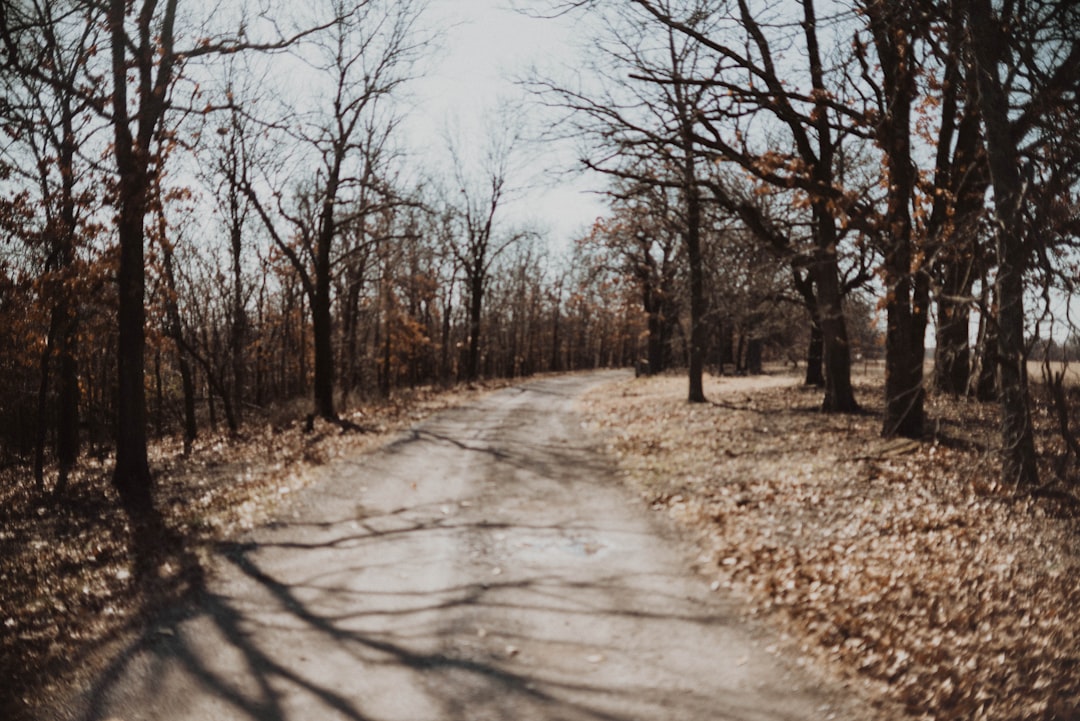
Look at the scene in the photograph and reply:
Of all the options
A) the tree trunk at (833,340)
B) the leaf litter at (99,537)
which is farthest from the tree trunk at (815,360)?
the leaf litter at (99,537)

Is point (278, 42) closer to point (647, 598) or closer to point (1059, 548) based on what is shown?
point (647, 598)

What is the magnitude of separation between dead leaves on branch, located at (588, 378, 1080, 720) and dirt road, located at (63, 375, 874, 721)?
0.54 meters

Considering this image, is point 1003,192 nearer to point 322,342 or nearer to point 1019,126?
point 1019,126

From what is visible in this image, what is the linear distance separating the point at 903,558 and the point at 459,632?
4.30m

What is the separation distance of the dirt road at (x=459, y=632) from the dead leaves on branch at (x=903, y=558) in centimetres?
54

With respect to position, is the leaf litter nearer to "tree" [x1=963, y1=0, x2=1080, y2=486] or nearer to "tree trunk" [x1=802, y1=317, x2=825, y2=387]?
"tree" [x1=963, y1=0, x2=1080, y2=486]

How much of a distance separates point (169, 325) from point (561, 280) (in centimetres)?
4977

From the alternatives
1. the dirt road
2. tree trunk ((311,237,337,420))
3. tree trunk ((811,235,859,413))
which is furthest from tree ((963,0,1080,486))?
tree trunk ((311,237,337,420))

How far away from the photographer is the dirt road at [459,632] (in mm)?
5062

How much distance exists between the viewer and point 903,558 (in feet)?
24.2

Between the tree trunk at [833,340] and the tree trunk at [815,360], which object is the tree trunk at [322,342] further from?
the tree trunk at [815,360]

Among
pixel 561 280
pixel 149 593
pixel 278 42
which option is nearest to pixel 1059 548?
pixel 149 593

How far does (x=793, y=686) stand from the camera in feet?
17.5

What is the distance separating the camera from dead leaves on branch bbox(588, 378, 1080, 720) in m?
5.10
